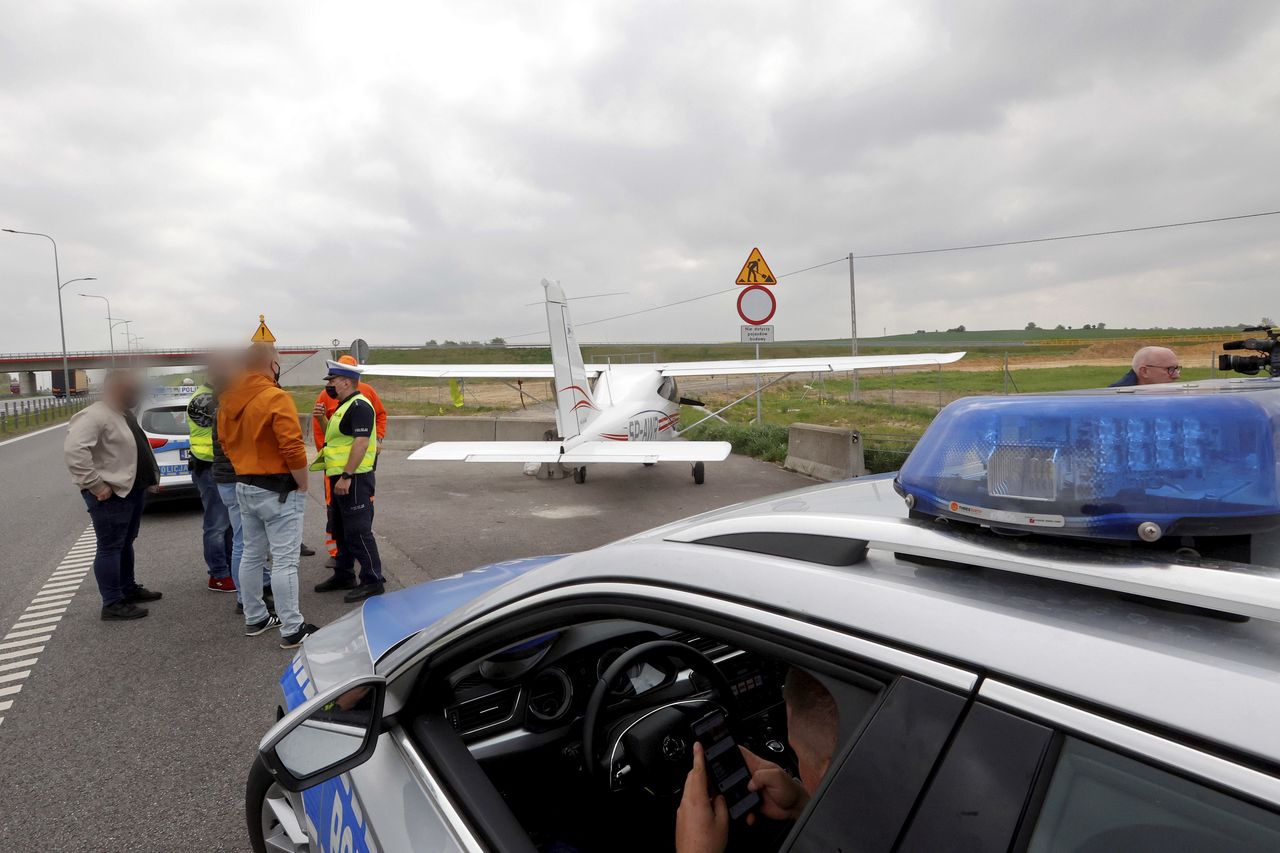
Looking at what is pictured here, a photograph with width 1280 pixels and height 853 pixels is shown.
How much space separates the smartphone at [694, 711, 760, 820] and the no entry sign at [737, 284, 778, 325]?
10.4 metres

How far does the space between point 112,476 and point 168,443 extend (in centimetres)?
445

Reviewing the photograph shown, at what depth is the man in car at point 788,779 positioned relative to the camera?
4.66 feet

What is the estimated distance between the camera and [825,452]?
35.9ft

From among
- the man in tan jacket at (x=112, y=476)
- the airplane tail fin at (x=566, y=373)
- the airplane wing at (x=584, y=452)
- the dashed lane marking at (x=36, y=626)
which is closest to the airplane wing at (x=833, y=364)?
the airplane tail fin at (x=566, y=373)

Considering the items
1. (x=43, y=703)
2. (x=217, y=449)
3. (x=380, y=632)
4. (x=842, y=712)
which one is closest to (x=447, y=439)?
(x=217, y=449)

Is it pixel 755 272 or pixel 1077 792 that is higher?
pixel 755 272

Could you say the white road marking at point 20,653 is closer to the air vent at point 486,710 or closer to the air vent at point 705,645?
the air vent at point 486,710

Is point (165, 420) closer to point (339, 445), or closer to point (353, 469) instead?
point (339, 445)

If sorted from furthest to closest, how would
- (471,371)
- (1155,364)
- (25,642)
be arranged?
(471,371), (25,642), (1155,364)

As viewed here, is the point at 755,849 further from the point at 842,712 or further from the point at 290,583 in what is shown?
the point at 290,583

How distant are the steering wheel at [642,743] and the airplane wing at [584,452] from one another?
7449 mm

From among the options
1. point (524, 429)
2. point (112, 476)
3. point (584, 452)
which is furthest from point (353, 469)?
point (524, 429)

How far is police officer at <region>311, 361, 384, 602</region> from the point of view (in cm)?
578

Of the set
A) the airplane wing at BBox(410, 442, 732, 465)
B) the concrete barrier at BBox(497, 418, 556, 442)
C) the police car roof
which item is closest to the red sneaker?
the airplane wing at BBox(410, 442, 732, 465)
